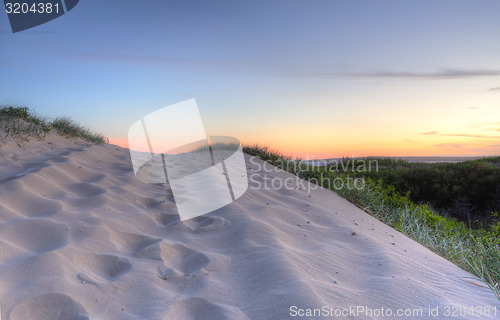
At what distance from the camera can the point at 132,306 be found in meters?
2.17

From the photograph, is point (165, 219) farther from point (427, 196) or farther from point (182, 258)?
point (427, 196)

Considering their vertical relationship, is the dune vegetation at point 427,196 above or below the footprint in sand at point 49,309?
below

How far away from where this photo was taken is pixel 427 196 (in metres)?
8.79

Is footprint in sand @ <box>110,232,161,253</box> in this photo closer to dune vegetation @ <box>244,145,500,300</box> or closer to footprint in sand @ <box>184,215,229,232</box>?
footprint in sand @ <box>184,215,229,232</box>

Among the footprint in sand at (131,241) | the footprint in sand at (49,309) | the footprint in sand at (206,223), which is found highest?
the footprint in sand at (49,309)

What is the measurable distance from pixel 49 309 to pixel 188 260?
1069mm

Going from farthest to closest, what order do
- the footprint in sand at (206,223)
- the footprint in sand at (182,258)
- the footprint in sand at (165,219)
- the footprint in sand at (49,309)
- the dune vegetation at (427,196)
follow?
1. the dune vegetation at (427,196)
2. the footprint in sand at (165,219)
3. the footprint in sand at (206,223)
4. the footprint in sand at (182,258)
5. the footprint in sand at (49,309)

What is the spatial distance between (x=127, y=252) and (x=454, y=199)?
8.22 m

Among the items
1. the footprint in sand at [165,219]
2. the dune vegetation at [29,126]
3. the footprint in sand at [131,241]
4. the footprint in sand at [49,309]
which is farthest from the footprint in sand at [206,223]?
the dune vegetation at [29,126]

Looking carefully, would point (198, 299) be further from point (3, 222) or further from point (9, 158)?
point (9, 158)

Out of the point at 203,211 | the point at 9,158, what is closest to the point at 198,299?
the point at 203,211

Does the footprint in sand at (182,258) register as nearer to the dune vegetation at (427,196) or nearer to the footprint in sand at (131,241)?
the footprint in sand at (131,241)

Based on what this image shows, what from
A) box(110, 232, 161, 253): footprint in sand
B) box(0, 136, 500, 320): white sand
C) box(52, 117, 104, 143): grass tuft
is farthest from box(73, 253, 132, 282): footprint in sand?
box(52, 117, 104, 143): grass tuft

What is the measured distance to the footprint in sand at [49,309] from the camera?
77.5 inches
